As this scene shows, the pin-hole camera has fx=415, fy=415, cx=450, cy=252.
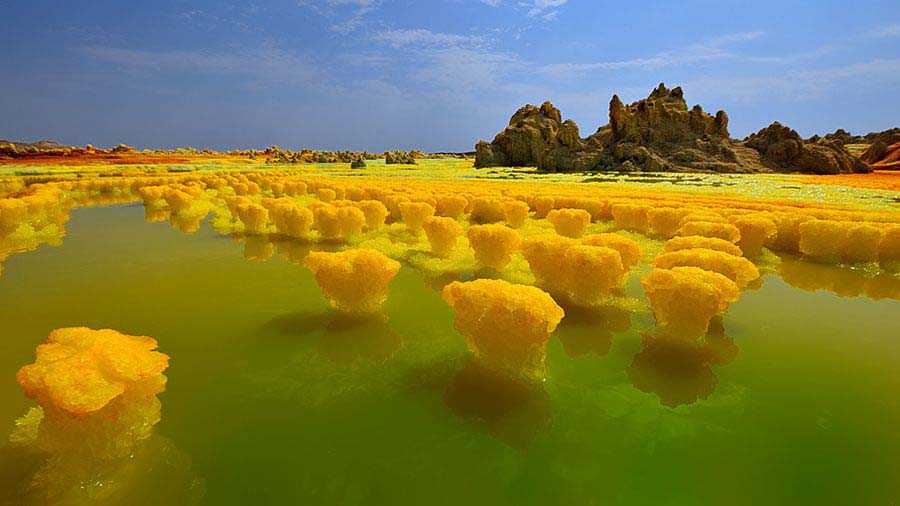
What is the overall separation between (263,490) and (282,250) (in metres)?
8.34

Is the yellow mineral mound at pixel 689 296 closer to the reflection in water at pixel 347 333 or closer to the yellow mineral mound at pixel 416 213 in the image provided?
the reflection in water at pixel 347 333

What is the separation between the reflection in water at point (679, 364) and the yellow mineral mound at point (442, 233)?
496 cm

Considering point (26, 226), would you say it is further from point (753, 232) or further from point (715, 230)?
point (753, 232)

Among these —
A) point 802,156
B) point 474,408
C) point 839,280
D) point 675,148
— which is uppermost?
point 675,148

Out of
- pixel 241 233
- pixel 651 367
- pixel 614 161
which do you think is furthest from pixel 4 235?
pixel 614 161

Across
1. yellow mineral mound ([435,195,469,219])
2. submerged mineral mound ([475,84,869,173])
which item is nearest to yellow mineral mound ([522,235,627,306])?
yellow mineral mound ([435,195,469,219])

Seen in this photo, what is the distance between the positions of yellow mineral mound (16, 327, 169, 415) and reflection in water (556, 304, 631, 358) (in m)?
4.63

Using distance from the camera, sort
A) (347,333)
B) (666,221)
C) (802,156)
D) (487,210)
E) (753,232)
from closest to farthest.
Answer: (347,333), (753,232), (666,221), (487,210), (802,156)

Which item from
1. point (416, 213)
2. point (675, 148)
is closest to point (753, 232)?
point (416, 213)

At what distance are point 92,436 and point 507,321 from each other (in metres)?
3.71

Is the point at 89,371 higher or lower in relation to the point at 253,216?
higher

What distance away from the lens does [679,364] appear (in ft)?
16.9

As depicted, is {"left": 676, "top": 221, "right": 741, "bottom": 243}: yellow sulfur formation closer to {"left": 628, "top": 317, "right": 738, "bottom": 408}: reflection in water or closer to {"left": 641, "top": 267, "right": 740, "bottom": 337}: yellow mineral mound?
{"left": 628, "top": 317, "right": 738, "bottom": 408}: reflection in water

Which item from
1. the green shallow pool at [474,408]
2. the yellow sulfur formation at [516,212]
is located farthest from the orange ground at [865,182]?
the green shallow pool at [474,408]
